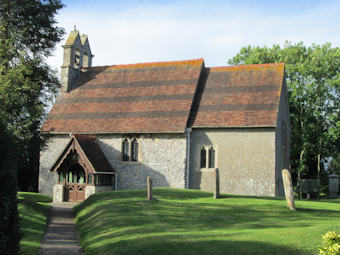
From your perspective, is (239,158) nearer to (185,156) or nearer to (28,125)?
(185,156)

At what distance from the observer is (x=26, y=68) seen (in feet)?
79.2

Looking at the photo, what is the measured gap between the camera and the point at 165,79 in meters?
33.8

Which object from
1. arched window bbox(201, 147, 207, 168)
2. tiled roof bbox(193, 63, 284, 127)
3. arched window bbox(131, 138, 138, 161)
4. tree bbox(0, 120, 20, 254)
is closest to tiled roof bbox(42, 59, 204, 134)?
arched window bbox(131, 138, 138, 161)

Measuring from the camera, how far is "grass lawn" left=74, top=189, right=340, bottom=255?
36.0ft

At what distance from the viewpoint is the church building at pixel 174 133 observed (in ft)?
93.5

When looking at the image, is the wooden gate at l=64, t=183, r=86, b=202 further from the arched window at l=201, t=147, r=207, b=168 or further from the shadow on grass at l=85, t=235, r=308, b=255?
the shadow on grass at l=85, t=235, r=308, b=255

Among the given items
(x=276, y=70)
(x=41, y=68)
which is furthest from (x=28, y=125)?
(x=276, y=70)

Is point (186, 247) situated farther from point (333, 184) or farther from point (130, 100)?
point (333, 184)

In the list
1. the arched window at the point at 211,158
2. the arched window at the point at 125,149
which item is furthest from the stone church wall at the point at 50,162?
the arched window at the point at 211,158

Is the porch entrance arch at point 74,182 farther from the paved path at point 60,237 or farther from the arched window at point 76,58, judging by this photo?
the arched window at point 76,58

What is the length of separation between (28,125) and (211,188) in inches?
514

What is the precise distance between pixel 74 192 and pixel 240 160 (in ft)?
39.8

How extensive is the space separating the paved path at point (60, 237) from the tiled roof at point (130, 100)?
423 inches

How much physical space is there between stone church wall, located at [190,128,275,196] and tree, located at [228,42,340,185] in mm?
17245
